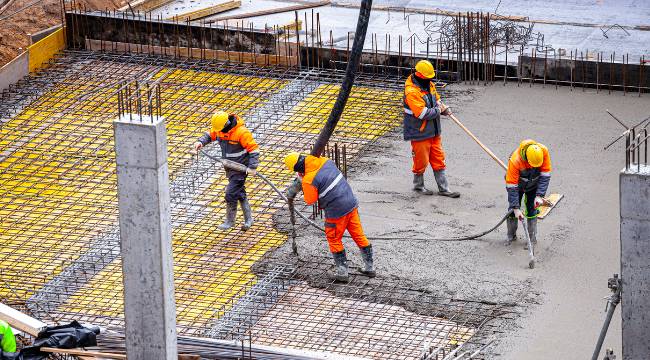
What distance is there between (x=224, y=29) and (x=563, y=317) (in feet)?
29.0

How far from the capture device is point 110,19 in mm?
22203

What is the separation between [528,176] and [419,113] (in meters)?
1.78

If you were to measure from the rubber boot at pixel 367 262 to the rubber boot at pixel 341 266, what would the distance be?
0.64 feet

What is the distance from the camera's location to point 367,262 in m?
15.4

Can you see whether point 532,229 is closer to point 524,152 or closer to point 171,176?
point 524,152

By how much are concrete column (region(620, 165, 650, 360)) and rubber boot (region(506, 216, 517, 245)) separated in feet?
11.0

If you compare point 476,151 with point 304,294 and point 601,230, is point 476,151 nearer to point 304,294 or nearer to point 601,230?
point 601,230

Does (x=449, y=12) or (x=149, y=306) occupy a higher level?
(x=449, y=12)

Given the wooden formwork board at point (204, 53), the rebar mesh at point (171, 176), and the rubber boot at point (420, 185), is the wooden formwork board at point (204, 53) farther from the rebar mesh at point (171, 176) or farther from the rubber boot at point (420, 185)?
the rubber boot at point (420, 185)

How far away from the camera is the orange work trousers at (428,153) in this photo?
17062 mm

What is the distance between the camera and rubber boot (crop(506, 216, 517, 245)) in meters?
15.9

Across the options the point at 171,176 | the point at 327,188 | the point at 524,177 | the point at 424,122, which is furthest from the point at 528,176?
the point at 171,176

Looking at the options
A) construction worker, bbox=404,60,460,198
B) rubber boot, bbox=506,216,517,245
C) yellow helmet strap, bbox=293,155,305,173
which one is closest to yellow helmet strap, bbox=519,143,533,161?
rubber boot, bbox=506,216,517,245

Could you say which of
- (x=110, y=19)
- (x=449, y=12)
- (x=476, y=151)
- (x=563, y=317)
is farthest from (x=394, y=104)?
(x=563, y=317)
